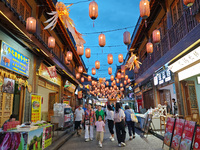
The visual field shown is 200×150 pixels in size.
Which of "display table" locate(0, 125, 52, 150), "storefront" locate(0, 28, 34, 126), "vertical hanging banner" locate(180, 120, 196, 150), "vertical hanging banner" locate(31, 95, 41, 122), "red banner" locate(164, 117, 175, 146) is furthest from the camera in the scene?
"vertical hanging banner" locate(31, 95, 41, 122)

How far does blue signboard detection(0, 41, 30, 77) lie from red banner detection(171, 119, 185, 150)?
6584 mm

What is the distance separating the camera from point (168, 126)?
6121 millimetres

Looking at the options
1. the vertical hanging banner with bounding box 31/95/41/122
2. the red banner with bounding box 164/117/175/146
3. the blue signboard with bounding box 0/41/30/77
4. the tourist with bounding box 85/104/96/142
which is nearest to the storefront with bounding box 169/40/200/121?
the red banner with bounding box 164/117/175/146

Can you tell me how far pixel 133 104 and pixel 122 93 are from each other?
20150 millimetres

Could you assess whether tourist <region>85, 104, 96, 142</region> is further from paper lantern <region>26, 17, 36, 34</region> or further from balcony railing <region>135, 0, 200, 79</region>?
balcony railing <region>135, 0, 200, 79</region>

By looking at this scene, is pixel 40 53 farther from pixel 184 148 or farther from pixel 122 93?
pixel 122 93

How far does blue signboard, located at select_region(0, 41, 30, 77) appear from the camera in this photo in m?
6.12

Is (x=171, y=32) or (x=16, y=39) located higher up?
(x=171, y=32)

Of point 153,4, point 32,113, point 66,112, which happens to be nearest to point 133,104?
point 66,112

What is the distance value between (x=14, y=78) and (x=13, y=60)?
77 cm

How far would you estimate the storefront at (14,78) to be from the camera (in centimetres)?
629

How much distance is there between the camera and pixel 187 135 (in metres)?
4.72

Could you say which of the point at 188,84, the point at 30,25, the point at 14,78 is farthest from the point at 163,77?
the point at 14,78

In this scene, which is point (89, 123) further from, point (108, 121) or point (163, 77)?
point (163, 77)
